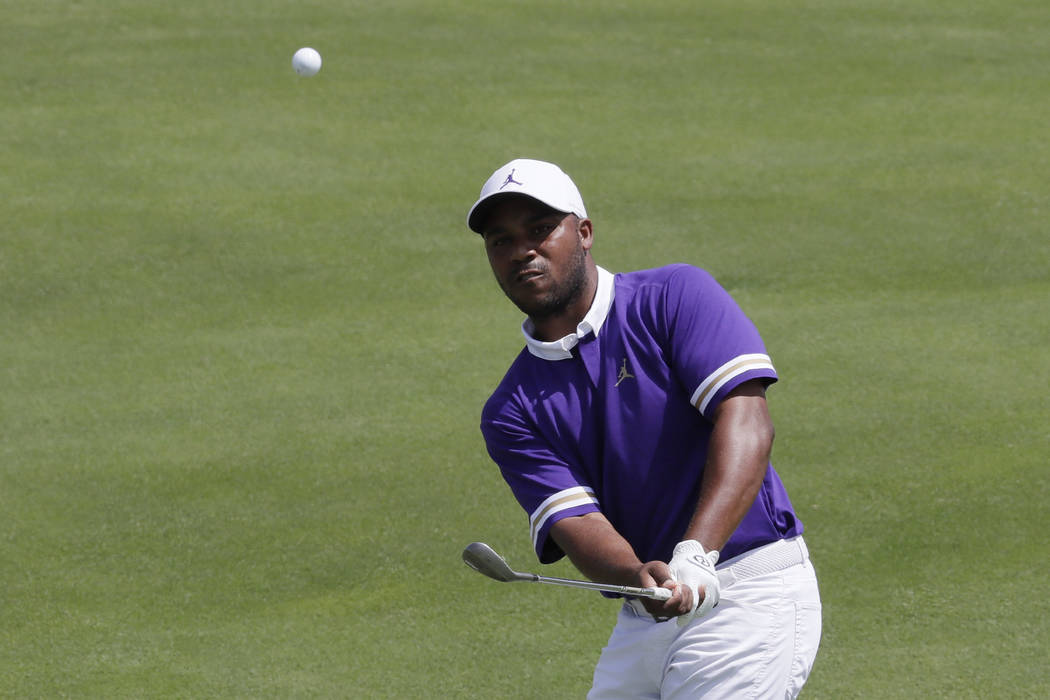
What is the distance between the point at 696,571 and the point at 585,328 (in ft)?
3.10

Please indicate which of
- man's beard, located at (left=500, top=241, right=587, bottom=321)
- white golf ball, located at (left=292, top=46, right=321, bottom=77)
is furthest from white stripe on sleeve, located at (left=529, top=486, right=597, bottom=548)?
white golf ball, located at (left=292, top=46, right=321, bottom=77)

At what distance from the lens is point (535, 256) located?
4629 millimetres

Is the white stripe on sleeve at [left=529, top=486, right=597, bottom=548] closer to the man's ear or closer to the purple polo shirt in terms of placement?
the purple polo shirt

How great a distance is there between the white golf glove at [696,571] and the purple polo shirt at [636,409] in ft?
1.24

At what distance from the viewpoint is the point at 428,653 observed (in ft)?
24.8

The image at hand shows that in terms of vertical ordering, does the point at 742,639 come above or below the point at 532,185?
below

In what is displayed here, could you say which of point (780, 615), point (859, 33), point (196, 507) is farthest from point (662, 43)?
point (780, 615)

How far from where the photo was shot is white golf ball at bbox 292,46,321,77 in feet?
55.1

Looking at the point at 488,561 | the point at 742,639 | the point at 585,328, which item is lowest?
the point at 742,639

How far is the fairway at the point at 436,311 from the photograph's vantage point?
780 cm

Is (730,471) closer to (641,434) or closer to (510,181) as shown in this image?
(641,434)

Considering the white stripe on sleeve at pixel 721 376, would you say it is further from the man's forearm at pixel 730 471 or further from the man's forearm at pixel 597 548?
the man's forearm at pixel 597 548

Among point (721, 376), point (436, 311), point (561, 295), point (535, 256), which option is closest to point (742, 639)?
point (721, 376)

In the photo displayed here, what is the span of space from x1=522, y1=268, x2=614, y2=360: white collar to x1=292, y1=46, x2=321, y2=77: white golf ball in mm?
12771
